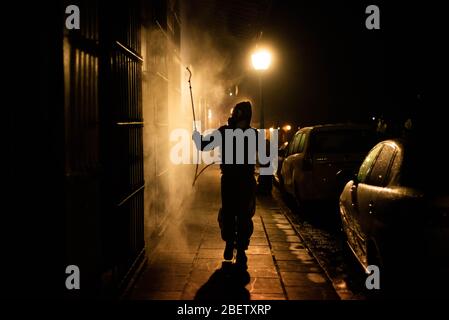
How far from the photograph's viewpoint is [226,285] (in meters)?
5.50

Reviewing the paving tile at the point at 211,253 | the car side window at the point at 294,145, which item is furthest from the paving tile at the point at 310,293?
the car side window at the point at 294,145

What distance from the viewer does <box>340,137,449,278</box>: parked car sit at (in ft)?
13.0

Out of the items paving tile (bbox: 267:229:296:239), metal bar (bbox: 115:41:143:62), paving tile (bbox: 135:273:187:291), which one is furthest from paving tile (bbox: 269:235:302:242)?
metal bar (bbox: 115:41:143:62)

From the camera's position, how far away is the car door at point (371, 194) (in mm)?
4871

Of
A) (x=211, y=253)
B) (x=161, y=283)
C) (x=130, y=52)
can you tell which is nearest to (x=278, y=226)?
(x=211, y=253)

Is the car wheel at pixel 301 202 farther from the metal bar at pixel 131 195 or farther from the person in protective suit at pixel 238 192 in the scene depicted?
the metal bar at pixel 131 195

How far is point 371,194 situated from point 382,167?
1.10 ft

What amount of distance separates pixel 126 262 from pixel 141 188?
1.18 m

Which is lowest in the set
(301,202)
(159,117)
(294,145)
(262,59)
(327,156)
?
(301,202)

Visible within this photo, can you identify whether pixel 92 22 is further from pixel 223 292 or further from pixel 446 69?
Answer: pixel 446 69

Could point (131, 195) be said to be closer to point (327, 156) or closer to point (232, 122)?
point (232, 122)

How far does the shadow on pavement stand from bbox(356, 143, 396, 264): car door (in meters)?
1.41

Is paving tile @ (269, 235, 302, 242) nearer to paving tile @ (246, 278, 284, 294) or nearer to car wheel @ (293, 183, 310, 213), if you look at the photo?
car wheel @ (293, 183, 310, 213)
